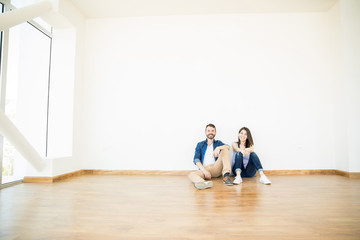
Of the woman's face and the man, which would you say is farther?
the woman's face

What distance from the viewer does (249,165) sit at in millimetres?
3457

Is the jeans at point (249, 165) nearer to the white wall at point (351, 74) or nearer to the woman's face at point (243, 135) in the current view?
the woman's face at point (243, 135)

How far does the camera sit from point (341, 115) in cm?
364

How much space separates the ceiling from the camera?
12.0 feet

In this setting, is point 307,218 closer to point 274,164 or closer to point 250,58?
point 274,164

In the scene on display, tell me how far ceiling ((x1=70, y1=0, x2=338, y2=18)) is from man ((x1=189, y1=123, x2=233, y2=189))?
2.19 m

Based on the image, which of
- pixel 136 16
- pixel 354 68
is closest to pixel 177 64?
pixel 136 16

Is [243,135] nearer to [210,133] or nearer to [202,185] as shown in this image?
[210,133]

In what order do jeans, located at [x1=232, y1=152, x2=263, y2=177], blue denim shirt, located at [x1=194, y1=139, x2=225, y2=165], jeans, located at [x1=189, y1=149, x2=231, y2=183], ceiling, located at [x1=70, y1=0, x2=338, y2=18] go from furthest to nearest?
ceiling, located at [x1=70, y1=0, x2=338, y2=18] → blue denim shirt, located at [x1=194, y1=139, x2=225, y2=165] → jeans, located at [x1=232, y1=152, x2=263, y2=177] → jeans, located at [x1=189, y1=149, x2=231, y2=183]

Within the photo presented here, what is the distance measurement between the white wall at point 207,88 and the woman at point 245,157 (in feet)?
1.09

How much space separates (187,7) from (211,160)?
2.77m

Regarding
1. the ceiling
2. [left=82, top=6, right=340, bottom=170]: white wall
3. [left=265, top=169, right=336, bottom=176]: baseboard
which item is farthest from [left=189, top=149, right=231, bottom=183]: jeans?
the ceiling

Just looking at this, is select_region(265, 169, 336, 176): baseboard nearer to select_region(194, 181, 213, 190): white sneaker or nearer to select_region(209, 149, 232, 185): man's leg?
select_region(209, 149, 232, 185): man's leg

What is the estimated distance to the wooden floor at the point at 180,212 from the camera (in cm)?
135
